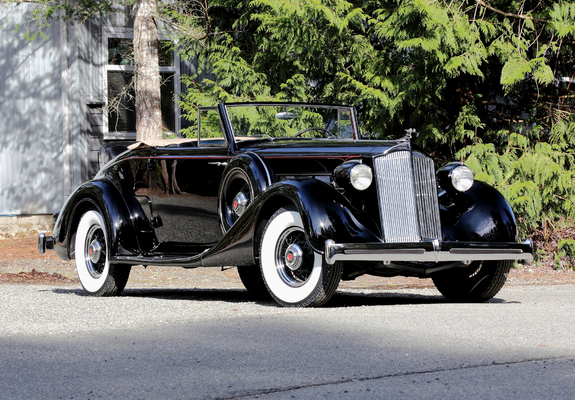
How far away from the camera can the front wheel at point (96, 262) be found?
295 inches

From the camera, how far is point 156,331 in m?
4.88

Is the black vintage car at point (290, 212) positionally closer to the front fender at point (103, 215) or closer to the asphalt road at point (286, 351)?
the front fender at point (103, 215)

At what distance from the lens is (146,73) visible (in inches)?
524

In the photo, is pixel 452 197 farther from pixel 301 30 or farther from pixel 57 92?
pixel 57 92

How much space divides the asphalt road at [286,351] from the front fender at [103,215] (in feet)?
3.63

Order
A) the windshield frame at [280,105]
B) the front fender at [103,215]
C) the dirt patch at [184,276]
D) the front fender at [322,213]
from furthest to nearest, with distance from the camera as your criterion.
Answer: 1. the dirt patch at [184,276]
2. the front fender at [103,215]
3. the windshield frame at [280,105]
4. the front fender at [322,213]

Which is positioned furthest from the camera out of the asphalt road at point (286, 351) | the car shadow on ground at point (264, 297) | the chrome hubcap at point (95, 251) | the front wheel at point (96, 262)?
the chrome hubcap at point (95, 251)

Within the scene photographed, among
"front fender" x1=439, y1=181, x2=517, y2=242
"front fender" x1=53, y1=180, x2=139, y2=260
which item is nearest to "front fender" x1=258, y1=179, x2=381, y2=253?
"front fender" x1=439, y1=181, x2=517, y2=242

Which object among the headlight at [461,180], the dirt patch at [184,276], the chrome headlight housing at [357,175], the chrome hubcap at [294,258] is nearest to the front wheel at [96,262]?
the dirt patch at [184,276]

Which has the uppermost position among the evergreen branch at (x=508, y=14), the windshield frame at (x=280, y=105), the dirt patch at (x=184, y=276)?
the evergreen branch at (x=508, y=14)

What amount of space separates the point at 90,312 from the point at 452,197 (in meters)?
3.08

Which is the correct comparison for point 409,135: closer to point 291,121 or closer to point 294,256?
point 294,256

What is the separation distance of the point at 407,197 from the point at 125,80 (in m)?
10.9

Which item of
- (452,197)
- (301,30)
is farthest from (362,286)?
(301,30)
